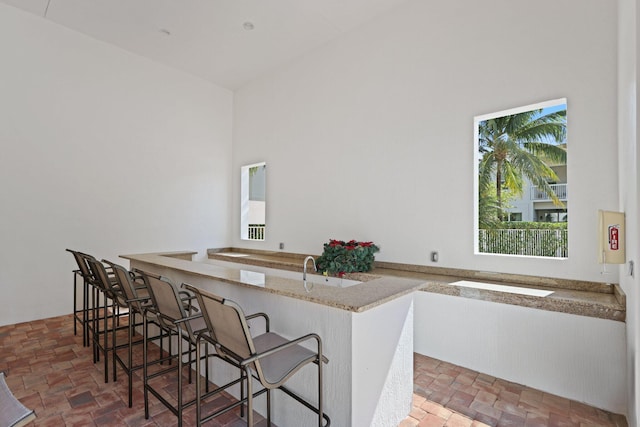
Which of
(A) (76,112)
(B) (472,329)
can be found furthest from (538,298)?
(A) (76,112)

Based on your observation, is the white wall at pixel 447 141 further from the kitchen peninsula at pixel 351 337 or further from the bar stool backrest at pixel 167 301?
the bar stool backrest at pixel 167 301

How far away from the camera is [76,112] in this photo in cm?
431

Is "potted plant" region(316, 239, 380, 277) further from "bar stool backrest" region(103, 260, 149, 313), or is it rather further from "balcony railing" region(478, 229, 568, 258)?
"balcony railing" region(478, 229, 568, 258)

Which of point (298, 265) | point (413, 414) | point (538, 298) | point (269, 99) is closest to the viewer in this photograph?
point (413, 414)

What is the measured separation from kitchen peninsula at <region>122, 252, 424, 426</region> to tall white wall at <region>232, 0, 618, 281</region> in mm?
1672

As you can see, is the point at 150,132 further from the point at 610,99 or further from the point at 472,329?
the point at 610,99

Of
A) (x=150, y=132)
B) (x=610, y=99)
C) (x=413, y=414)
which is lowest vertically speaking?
(x=413, y=414)

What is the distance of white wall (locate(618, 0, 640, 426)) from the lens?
1.56 metres

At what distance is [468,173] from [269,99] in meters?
3.53

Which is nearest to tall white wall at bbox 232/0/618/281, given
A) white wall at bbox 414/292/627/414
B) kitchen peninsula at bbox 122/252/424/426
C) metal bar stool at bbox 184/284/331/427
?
white wall at bbox 414/292/627/414

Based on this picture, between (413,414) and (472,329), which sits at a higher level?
(472,329)

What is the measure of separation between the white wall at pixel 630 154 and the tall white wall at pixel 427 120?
0.87 ft

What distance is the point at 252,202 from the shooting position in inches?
433

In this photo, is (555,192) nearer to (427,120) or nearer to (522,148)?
(522,148)
